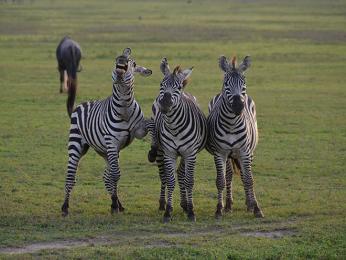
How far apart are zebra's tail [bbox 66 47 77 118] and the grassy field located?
44cm

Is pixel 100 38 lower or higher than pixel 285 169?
higher

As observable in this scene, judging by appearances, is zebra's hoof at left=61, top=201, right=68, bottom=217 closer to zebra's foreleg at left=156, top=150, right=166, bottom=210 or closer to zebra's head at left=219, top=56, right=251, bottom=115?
zebra's foreleg at left=156, top=150, right=166, bottom=210

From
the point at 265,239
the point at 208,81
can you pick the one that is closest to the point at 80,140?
the point at 265,239

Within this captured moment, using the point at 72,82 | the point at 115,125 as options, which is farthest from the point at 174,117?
the point at 72,82

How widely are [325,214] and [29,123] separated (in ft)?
32.7

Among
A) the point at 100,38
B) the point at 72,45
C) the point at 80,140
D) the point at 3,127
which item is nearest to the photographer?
the point at 80,140

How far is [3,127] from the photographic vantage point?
17719 millimetres

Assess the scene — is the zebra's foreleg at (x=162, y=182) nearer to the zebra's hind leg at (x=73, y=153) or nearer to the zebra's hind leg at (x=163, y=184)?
the zebra's hind leg at (x=163, y=184)

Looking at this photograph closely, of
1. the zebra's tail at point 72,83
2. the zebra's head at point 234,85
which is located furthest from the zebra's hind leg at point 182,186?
the zebra's tail at point 72,83

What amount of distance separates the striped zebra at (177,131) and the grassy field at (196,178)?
488mm

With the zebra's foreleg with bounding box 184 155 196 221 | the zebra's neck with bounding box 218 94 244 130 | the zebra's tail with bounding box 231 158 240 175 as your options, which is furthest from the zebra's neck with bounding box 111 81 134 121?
the zebra's tail with bounding box 231 158 240 175

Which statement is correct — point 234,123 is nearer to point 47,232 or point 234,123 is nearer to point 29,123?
point 47,232

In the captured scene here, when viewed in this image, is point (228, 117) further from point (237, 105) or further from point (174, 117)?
point (174, 117)

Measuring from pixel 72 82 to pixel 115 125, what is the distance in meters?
9.88
